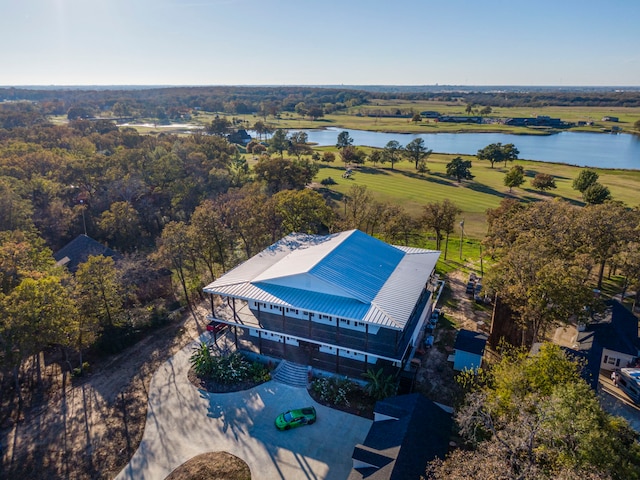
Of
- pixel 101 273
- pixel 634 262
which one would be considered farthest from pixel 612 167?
pixel 101 273

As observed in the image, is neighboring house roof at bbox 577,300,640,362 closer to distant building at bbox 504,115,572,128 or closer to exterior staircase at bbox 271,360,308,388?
exterior staircase at bbox 271,360,308,388

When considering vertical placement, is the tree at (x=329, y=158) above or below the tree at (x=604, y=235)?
below

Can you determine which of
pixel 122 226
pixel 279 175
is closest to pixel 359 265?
pixel 122 226

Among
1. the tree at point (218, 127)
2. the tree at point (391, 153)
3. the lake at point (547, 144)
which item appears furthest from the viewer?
the tree at point (218, 127)

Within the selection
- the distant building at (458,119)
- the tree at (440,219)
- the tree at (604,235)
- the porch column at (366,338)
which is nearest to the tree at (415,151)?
the tree at (440,219)

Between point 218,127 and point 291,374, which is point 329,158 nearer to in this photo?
point 218,127

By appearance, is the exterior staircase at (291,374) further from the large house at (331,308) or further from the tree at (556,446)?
the tree at (556,446)
